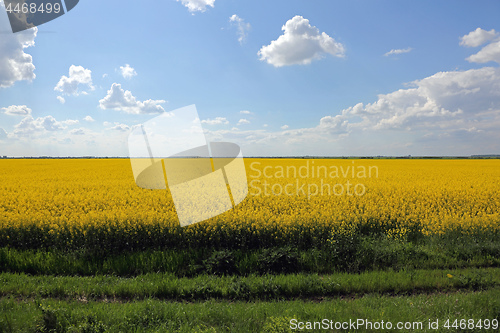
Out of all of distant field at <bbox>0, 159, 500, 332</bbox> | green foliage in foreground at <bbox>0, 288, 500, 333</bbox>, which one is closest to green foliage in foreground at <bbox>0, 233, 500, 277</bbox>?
distant field at <bbox>0, 159, 500, 332</bbox>

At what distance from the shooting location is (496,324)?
13.8 ft

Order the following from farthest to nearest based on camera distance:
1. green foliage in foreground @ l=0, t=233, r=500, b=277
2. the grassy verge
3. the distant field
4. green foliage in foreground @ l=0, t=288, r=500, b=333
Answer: green foliage in foreground @ l=0, t=233, r=500, b=277 → the grassy verge → the distant field → green foliage in foreground @ l=0, t=288, r=500, b=333

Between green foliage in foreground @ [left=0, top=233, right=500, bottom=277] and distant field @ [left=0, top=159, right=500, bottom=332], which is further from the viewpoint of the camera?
green foliage in foreground @ [left=0, top=233, right=500, bottom=277]

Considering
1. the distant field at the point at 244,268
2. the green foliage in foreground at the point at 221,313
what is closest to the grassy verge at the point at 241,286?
the distant field at the point at 244,268

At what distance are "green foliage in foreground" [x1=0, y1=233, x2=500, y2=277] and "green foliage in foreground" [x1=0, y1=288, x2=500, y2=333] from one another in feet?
4.76

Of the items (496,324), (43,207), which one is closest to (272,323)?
(496,324)

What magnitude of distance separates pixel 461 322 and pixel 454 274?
248 centimetres

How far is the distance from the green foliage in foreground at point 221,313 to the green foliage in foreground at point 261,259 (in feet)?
4.76

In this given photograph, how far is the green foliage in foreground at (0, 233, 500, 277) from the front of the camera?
6.52 metres

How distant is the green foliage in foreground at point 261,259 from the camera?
652 centimetres

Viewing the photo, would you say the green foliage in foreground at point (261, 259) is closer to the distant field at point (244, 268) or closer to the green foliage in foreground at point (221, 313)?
the distant field at point (244, 268)

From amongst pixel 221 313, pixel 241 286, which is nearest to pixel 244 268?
pixel 241 286

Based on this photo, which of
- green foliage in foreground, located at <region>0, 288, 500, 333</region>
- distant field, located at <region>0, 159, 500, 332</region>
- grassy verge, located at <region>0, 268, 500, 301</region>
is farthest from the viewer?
grassy verge, located at <region>0, 268, 500, 301</region>

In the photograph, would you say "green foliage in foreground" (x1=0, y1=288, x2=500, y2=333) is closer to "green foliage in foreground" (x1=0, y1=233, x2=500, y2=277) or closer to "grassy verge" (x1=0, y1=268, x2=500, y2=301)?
"grassy verge" (x1=0, y1=268, x2=500, y2=301)
